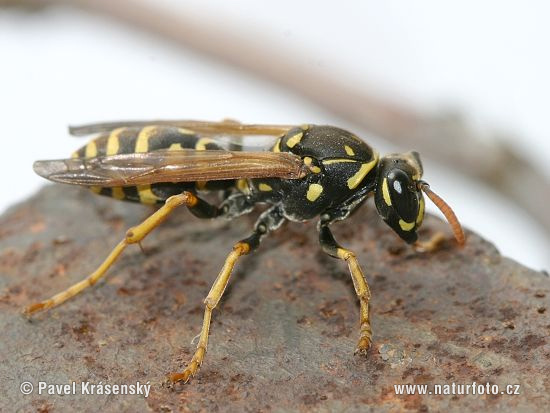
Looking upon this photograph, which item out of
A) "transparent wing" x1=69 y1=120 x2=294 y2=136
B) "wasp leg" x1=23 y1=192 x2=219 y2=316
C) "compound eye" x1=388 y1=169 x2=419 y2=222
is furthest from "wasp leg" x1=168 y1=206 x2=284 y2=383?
"compound eye" x1=388 y1=169 x2=419 y2=222

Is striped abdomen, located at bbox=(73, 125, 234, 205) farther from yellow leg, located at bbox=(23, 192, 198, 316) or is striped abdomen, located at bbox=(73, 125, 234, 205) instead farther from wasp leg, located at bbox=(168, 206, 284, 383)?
wasp leg, located at bbox=(168, 206, 284, 383)

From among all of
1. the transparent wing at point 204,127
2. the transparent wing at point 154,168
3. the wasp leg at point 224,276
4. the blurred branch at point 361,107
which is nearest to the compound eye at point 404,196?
the transparent wing at point 154,168

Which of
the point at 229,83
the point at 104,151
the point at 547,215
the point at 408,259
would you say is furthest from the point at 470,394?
the point at 229,83

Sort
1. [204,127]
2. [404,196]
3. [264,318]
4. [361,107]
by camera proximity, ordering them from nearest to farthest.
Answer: [264,318] < [404,196] < [204,127] < [361,107]

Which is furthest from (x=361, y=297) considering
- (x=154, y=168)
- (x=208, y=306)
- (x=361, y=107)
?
(x=361, y=107)

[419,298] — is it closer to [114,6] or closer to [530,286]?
[530,286]

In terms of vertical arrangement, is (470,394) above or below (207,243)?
above

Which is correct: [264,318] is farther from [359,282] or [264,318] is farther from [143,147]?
[143,147]

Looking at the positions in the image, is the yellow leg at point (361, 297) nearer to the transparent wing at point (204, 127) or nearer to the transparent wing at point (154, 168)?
the transparent wing at point (154, 168)
